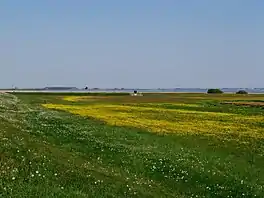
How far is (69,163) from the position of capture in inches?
818

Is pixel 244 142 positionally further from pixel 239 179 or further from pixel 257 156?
pixel 239 179

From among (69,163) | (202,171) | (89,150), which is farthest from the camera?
(89,150)

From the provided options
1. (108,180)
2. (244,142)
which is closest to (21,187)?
(108,180)

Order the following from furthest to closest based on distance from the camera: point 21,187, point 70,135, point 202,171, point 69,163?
point 70,135 → point 202,171 → point 69,163 → point 21,187

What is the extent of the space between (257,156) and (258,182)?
262 inches

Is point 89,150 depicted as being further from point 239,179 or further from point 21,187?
point 21,187

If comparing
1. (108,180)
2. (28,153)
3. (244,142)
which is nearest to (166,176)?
(108,180)

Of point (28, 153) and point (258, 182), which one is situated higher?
point (28, 153)

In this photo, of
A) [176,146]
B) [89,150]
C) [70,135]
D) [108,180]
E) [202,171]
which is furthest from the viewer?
[70,135]

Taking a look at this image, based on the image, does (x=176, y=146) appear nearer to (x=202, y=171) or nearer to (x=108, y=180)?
(x=202, y=171)

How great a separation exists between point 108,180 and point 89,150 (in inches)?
358

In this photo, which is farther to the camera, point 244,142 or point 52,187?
point 244,142

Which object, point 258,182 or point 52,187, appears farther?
point 258,182

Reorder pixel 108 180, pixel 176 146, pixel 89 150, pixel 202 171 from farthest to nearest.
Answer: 1. pixel 176 146
2. pixel 89 150
3. pixel 202 171
4. pixel 108 180
